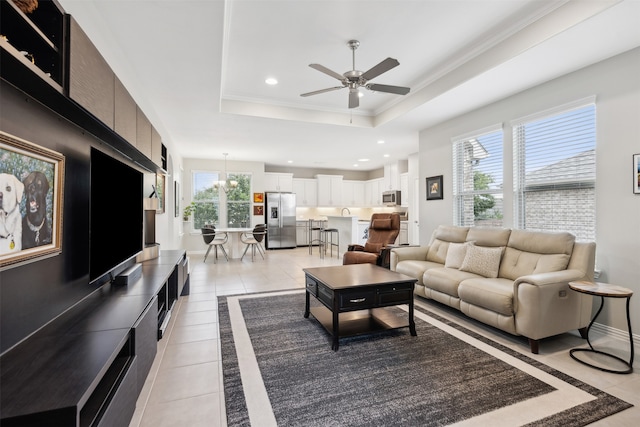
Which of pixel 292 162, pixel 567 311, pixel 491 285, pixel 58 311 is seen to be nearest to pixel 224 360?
pixel 58 311

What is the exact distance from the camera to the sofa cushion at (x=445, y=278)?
3154 millimetres

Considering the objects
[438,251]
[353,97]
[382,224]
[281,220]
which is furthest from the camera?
[281,220]

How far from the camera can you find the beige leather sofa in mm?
2439

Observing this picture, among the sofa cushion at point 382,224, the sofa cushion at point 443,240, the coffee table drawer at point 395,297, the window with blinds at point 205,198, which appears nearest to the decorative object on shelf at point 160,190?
the coffee table drawer at point 395,297

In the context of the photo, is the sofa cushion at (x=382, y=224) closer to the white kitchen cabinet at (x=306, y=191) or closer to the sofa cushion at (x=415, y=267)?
the sofa cushion at (x=415, y=267)

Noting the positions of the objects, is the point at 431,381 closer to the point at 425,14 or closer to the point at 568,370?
the point at 568,370

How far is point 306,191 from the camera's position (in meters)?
9.84

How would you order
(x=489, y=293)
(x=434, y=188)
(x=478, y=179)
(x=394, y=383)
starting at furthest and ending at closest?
(x=434, y=188) < (x=478, y=179) < (x=489, y=293) < (x=394, y=383)

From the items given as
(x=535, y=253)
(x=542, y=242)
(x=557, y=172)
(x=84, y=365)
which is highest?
(x=557, y=172)

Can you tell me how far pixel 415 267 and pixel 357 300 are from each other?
1.51m

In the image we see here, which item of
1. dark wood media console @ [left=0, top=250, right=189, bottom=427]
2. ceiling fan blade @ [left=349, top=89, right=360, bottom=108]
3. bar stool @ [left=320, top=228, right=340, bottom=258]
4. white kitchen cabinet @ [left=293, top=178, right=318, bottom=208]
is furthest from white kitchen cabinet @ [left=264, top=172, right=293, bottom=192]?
dark wood media console @ [left=0, top=250, right=189, bottom=427]

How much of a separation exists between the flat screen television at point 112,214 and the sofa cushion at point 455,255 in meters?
3.46

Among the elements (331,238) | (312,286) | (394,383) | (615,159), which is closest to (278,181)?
(331,238)

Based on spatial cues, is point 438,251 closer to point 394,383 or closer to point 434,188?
point 434,188
